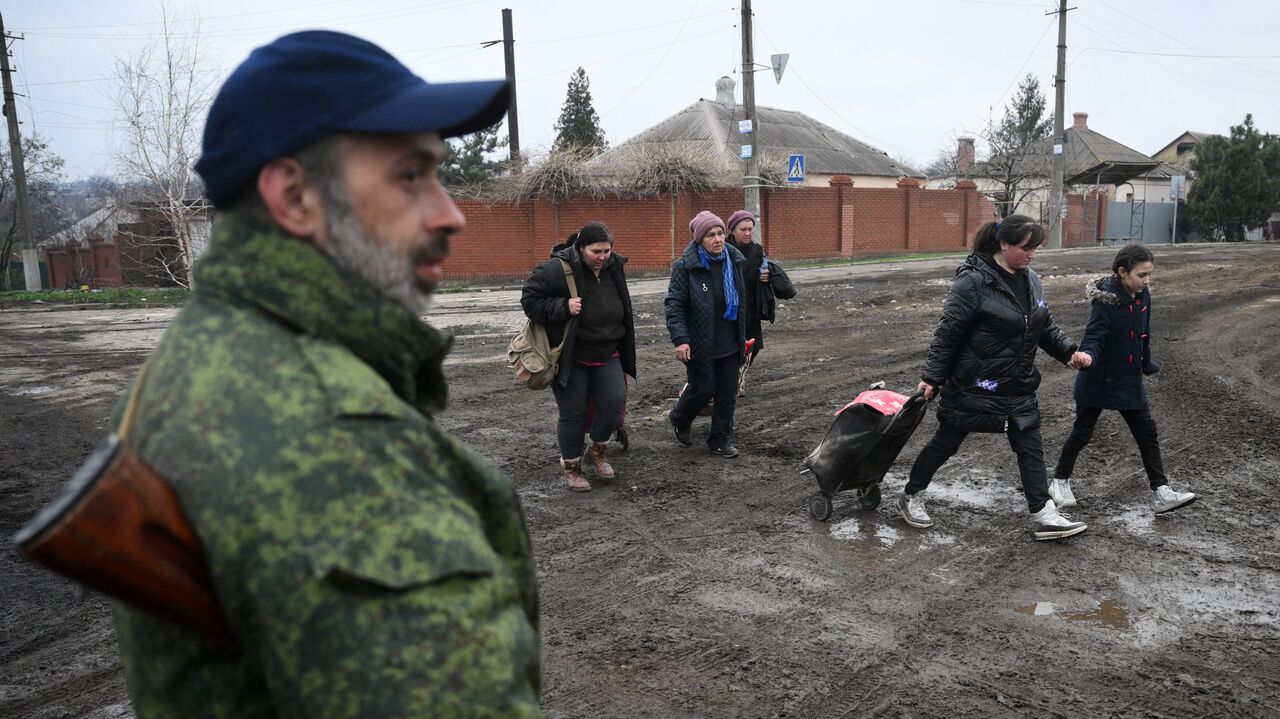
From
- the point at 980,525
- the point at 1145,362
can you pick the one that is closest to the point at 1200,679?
the point at 980,525

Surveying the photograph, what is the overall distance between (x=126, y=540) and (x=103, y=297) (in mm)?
24922

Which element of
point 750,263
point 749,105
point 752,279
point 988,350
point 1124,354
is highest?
point 749,105

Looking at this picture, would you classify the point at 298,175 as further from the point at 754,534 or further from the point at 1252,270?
the point at 1252,270

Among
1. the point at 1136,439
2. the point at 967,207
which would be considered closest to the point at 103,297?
the point at 1136,439

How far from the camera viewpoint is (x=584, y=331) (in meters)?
6.80

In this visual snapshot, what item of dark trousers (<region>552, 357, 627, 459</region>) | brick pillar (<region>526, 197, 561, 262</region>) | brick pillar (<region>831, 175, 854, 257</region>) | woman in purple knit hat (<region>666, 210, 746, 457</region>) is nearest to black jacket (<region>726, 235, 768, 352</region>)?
woman in purple knit hat (<region>666, 210, 746, 457</region>)

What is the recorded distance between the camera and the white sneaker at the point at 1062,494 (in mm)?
6066

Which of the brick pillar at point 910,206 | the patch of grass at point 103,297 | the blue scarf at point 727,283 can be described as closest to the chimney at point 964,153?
the brick pillar at point 910,206

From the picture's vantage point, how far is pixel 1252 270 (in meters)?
19.0

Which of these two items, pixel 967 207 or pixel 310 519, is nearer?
pixel 310 519

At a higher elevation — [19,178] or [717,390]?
[19,178]

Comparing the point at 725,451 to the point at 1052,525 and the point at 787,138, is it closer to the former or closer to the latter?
the point at 1052,525

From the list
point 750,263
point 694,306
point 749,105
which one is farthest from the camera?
point 749,105

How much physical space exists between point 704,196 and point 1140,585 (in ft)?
78.0
